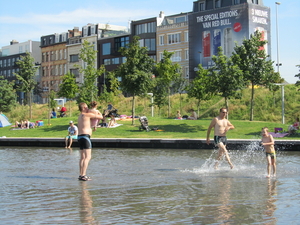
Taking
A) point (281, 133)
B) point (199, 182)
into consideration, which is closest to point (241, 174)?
point (199, 182)

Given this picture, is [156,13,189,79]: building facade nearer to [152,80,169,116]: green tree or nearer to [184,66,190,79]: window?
[184,66,190,79]: window

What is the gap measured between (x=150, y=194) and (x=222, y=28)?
51937 millimetres

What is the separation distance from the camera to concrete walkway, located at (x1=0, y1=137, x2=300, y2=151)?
2048 centimetres

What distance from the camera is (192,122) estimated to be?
31625mm

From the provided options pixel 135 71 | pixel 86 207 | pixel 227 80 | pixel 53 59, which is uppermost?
pixel 53 59

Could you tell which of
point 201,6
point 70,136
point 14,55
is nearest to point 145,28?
point 201,6

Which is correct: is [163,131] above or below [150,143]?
above

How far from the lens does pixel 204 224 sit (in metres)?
6.88

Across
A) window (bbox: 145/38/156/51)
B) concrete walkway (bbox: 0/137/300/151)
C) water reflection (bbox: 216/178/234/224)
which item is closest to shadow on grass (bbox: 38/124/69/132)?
concrete walkway (bbox: 0/137/300/151)

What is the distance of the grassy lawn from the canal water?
1198 cm

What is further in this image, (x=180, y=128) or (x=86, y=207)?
(x=180, y=128)

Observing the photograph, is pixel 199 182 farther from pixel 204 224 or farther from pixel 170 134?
pixel 170 134

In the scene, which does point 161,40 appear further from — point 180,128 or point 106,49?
point 180,128

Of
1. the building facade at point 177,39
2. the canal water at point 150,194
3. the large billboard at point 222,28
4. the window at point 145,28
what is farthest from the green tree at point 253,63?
the window at point 145,28
